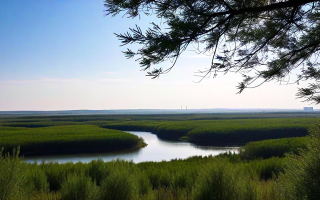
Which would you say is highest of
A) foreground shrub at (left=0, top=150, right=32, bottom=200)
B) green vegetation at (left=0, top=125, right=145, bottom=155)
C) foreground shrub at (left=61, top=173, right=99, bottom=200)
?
foreground shrub at (left=0, top=150, right=32, bottom=200)

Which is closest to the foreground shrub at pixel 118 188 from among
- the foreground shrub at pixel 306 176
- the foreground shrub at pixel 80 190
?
the foreground shrub at pixel 80 190

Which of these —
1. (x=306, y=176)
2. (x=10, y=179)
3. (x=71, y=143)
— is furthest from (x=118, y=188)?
(x=71, y=143)

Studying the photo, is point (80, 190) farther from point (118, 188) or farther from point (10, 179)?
point (10, 179)

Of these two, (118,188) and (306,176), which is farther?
(118,188)

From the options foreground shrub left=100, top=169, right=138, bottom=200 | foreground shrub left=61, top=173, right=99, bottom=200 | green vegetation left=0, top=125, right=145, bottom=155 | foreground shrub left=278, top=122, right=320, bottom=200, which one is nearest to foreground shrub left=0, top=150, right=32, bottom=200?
foreground shrub left=61, top=173, right=99, bottom=200

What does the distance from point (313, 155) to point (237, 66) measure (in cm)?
189

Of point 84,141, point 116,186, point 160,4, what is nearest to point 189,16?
point 160,4

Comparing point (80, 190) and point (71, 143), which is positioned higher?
point (80, 190)

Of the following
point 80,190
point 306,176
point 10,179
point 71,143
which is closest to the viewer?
Result: point 306,176

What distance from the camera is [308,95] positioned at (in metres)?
4.91

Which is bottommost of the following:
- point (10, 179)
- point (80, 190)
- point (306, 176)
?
point (80, 190)

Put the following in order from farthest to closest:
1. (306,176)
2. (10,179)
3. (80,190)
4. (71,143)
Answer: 1. (71,143)
2. (80,190)
3. (10,179)
4. (306,176)

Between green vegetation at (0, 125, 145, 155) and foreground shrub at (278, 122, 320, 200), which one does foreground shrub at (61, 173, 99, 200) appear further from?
green vegetation at (0, 125, 145, 155)

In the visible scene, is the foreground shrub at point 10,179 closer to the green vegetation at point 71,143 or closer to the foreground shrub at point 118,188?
the foreground shrub at point 118,188
